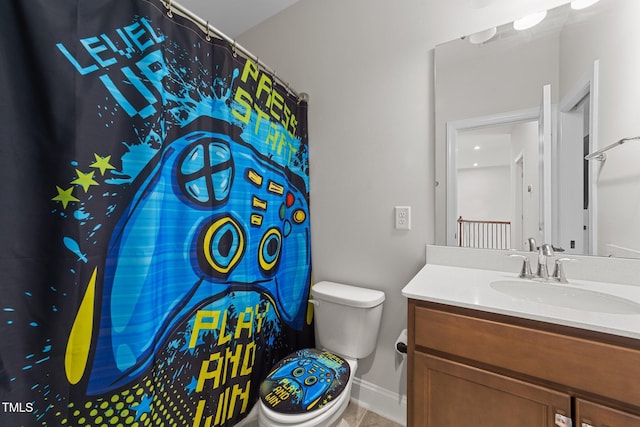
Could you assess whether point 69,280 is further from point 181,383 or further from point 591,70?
point 591,70

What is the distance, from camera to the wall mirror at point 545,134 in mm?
964

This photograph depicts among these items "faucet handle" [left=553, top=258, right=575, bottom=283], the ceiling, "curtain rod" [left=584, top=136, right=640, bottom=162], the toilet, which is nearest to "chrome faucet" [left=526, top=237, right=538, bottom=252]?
"faucet handle" [left=553, top=258, right=575, bottom=283]

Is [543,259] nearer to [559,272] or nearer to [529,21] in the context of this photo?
[559,272]

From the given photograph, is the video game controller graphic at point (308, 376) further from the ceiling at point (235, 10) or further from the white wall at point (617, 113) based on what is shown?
the ceiling at point (235, 10)

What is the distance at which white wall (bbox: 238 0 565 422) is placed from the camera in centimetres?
131

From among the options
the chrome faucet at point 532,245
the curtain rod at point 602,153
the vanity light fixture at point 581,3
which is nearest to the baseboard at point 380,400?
the chrome faucet at point 532,245

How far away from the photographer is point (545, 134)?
112 centimetres

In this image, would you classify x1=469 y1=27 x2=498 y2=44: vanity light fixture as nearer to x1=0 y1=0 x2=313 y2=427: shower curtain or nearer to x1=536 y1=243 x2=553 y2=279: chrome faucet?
x1=536 y1=243 x2=553 y2=279: chrome faucet

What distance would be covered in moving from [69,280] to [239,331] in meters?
0.69

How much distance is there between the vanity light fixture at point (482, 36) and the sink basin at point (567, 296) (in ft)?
3.65

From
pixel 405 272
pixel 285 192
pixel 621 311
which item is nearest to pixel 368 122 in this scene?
pixel 285 192

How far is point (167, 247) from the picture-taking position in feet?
3.04

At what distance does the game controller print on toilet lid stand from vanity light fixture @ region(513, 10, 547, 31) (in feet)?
5.73

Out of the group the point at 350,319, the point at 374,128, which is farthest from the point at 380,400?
the point at 374,128
